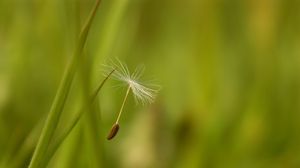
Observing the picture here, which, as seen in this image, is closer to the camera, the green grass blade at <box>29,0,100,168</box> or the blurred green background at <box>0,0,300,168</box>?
the green grass blade at <box>29,0,100,168</box>

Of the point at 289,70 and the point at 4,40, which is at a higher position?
the point at 289,70

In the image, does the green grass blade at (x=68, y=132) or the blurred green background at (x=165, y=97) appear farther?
the blurred green background at (x=165, y=97)

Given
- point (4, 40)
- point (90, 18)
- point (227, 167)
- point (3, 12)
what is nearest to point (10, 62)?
point (3, 12)

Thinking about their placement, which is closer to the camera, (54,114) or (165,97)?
(54,114)

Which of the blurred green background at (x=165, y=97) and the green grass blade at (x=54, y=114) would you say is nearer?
the green grass blade at (x=54, y=114)

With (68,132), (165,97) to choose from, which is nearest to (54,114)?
(68,132)

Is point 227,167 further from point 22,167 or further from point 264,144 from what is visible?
point 22,167

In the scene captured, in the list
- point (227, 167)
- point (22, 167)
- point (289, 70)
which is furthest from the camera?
point (289, 70)

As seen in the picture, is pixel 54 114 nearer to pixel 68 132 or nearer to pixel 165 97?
pixel 68 132
